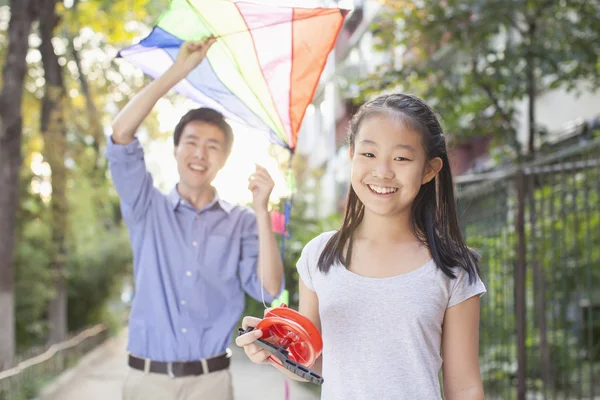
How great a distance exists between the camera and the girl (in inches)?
96.7

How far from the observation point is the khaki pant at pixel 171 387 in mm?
3703

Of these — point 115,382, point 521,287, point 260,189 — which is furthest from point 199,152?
point 115,382

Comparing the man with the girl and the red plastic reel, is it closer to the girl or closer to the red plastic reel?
the girl

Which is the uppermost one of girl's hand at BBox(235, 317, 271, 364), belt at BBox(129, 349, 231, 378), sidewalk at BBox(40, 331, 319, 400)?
girl's hand at BBox(235, 317, 271, 364)

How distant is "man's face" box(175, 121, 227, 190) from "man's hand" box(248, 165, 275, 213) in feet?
1.39

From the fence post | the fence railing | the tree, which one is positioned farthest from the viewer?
the fence railing

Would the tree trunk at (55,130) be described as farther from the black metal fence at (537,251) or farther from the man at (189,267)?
Result: the man at (189,267)

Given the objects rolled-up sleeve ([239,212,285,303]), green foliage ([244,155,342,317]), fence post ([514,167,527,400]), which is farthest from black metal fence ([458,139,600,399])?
rolled-up sleeve ([239,212,285,303])

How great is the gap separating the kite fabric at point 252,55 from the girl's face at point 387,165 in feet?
3.56

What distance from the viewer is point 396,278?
8.29ft

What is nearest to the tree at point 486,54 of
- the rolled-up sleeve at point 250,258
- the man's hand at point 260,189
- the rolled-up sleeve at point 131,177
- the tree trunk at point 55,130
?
the rolled-up sleeve at point 250,258

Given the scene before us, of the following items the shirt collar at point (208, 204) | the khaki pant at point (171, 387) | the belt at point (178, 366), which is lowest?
the khaki pant at point (171, 387)

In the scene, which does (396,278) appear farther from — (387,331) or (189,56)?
(189,56)

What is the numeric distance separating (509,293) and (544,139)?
5.20 feet
